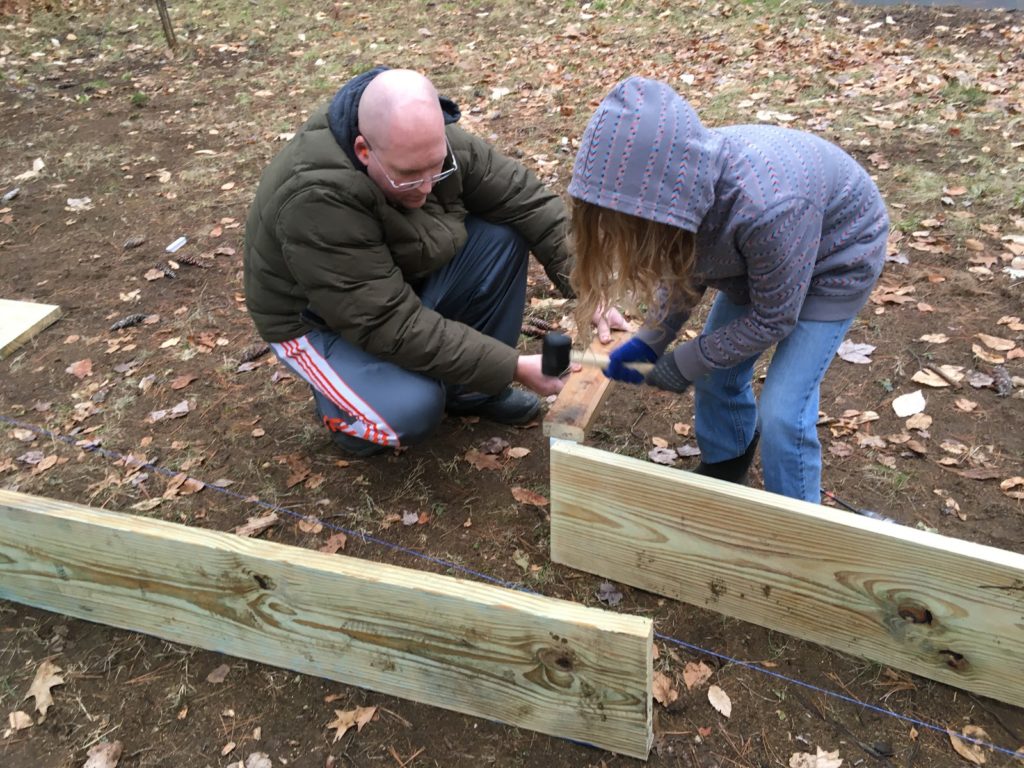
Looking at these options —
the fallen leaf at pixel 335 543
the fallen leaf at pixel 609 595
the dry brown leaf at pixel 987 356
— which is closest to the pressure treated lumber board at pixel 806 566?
the fallen leaf at pixel 609 595

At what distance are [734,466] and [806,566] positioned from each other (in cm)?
77

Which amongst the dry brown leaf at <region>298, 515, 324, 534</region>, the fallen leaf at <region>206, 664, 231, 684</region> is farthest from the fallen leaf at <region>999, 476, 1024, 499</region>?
the fallen leaf at <region>206, 664, 231, 684</region>

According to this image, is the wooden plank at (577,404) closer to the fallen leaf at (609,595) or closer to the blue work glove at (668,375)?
the blue work glove at (668,375)

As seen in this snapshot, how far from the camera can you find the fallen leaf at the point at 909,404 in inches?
128

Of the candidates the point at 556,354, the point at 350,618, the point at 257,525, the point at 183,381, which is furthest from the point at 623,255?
the point at 183,381

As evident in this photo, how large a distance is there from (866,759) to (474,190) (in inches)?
94.6

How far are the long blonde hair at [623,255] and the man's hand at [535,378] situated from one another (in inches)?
24.2

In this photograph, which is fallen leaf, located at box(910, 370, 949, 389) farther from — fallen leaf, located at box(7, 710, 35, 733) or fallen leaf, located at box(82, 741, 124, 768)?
fallen leaf, located at box(7, 710, 35, 733)

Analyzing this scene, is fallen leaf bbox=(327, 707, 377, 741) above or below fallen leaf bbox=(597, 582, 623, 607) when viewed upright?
below

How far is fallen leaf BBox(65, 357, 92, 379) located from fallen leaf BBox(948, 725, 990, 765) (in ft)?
13.5

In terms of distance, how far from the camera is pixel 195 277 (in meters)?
4.73

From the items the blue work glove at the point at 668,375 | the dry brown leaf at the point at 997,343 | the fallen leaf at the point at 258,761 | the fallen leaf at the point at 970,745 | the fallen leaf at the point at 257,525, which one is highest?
the blue work glove at the point at 668,375

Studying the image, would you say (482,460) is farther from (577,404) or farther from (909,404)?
(909,404)

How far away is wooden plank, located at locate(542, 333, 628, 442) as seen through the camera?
243 centimetres
